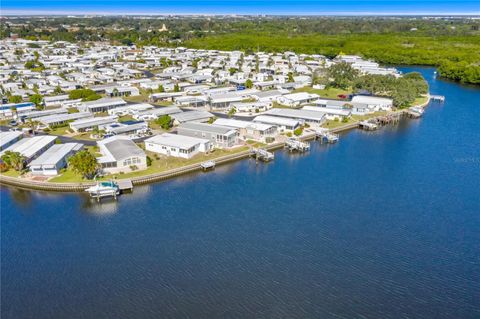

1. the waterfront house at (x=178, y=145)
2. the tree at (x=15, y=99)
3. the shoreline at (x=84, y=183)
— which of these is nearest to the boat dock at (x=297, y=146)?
the shoreline at (x=84, y=183)

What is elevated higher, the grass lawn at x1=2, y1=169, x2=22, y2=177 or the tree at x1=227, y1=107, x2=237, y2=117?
the tree at x1=227, y1=107, x2=237, y2=117

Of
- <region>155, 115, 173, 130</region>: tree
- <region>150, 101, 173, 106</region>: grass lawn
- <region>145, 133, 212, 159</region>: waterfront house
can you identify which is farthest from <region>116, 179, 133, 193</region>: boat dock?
<region>150, 101, 173, 106</region>: grass lawn

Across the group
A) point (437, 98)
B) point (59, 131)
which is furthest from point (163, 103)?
point (437, 98)

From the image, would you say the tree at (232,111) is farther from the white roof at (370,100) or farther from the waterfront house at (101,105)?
the white roof at (370,100)

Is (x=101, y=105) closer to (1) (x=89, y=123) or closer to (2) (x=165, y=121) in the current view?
(1) (x=89, y=123)

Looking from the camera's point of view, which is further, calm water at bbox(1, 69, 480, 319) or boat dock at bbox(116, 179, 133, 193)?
boat dock at bbox(116, 179, 133, 193)

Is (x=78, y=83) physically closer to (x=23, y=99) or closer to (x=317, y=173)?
(x=23, y=99)

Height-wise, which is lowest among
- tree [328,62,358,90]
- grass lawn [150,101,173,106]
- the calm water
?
the calm water

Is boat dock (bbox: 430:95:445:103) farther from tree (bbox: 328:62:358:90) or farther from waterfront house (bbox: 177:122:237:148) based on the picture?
waterfront house (bbox: 177:122:237:148)
